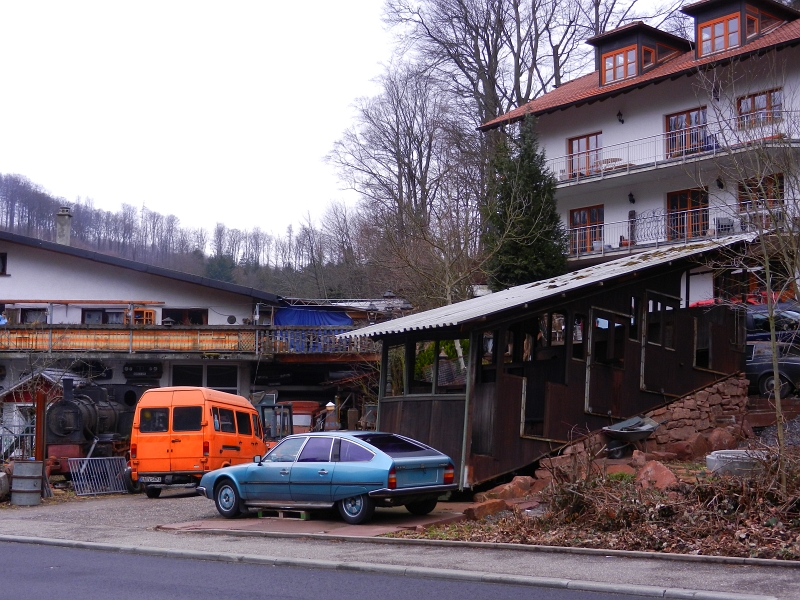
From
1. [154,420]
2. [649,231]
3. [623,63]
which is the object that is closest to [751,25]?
[623,63]

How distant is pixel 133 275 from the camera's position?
3594cm

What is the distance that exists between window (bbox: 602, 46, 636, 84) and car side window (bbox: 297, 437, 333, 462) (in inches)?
1037

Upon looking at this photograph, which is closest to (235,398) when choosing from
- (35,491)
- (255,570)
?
(35,491)

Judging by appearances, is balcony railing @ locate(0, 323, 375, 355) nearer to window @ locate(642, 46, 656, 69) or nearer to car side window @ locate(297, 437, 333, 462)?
window @ locate(642, 46, 656, 69)

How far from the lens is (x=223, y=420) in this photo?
2222 centimetres

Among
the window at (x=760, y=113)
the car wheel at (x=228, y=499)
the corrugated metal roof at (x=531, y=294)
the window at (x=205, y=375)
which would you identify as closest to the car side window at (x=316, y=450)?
the car wheel at (x=228, y=499)

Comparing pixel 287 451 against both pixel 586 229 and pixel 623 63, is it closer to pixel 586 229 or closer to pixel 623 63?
pixel 586 229

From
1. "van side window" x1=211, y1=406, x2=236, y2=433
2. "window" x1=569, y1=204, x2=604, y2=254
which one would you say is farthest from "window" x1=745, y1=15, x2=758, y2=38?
"van side window" x1=211, y1=406, x2=236, y2=433

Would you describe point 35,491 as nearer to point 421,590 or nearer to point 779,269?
point 421,590

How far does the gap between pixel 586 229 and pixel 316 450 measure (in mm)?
23951

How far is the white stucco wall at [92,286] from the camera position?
117 feet

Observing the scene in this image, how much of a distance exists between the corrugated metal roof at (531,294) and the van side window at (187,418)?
4866 millimetres

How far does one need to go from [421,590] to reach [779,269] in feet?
47.3

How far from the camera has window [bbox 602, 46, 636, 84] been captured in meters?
36.4
